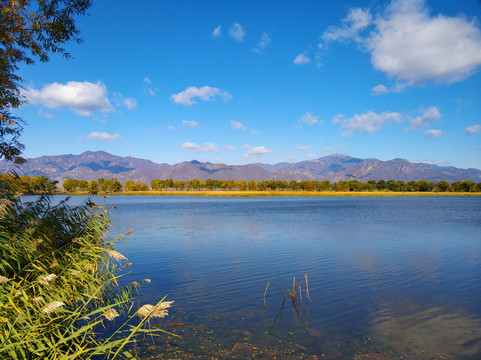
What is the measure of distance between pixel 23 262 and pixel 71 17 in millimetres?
12083

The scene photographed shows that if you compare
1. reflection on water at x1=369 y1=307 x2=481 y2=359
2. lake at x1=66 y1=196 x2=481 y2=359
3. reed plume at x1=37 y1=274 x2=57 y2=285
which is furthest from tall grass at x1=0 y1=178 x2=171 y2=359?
reflection on water at x1=369 y1=307 x2=481 y2=359

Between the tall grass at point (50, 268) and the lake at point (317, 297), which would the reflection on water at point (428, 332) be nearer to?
the lake at point (317, 297)

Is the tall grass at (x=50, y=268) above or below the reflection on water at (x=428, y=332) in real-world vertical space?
above

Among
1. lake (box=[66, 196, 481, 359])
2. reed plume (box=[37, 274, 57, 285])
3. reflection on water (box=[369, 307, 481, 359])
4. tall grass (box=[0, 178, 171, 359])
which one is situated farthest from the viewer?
lake (box=[66, 196, 481, 359])

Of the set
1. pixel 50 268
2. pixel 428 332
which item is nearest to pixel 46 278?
pixel 50 268

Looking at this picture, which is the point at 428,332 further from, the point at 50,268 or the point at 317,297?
the point at 50,268

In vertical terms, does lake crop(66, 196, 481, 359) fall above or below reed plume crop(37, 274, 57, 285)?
below

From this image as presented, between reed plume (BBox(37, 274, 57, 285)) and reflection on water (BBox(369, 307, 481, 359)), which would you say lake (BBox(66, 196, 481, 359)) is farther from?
reed plume (BBox(37, 274, 57, 285))

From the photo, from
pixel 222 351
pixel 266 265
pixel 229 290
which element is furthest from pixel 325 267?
pixel 222 351

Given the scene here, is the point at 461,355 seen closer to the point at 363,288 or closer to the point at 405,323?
→ the point at 405,323

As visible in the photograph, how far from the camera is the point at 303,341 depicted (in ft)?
30.9

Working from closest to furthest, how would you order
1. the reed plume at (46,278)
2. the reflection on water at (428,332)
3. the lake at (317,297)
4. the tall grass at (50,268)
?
the reed plume at (46,278)
the tall grass at (50,268)
the reflection on water at (428,332)
the lake at (317,297)

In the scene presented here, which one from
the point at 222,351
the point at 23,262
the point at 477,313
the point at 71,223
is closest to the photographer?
the point at 23,262

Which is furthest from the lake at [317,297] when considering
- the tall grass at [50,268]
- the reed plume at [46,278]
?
the reed plume at [46,278]
